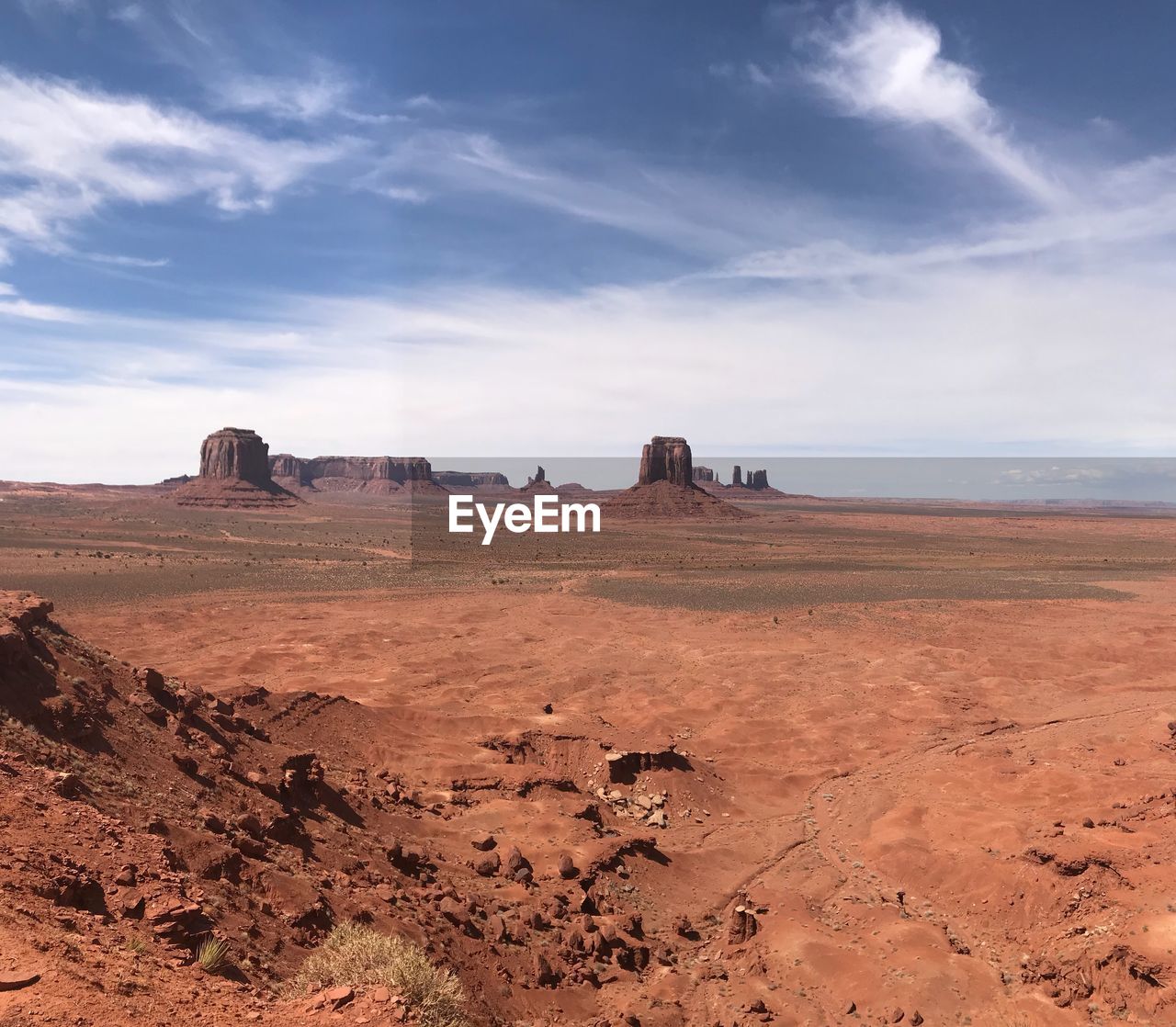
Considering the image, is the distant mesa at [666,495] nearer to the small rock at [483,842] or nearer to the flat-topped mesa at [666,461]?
the flat-topped mesa at [666,461]

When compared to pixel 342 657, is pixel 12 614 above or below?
above

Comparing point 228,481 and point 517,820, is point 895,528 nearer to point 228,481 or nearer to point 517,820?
point 517,820

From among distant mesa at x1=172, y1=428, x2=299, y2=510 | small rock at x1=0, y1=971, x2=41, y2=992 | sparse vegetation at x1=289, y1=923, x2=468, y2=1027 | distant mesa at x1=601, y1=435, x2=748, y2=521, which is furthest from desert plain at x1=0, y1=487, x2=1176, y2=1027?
distant mesa at x1=172, y1=428, x2=299, y2=510

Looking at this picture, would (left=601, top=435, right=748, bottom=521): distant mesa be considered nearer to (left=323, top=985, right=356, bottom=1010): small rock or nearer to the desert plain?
the desert plain

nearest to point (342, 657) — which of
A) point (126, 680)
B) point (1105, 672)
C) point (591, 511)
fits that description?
point (126, 680)

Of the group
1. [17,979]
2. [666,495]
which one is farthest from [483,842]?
[666,495]
